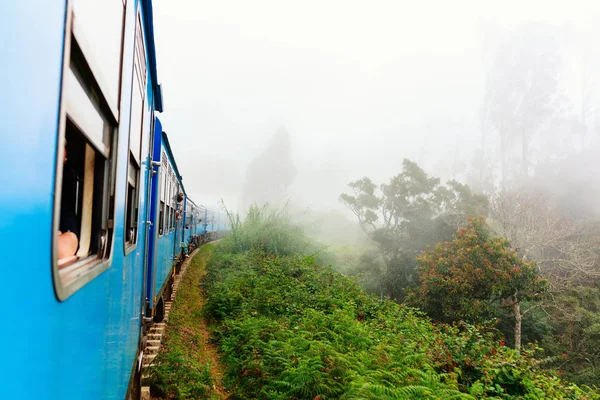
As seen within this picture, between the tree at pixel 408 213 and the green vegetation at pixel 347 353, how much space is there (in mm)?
11372

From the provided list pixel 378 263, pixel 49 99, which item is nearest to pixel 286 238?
pixel 378 263

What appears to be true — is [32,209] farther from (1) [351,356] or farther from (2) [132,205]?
(1) [351,356]

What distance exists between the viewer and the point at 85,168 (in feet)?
5.78

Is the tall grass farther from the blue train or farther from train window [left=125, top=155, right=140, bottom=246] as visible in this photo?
the blue train

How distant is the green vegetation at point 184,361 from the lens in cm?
552

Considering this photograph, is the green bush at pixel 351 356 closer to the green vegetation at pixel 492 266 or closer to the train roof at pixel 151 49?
the green vegetation at pixel 492 266

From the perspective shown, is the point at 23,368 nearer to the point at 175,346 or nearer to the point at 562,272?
the point at 175,346

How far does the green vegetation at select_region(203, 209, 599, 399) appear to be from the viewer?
5.14m

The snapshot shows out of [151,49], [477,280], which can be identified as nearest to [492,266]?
[477,280]

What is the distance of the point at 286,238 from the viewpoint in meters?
18.8

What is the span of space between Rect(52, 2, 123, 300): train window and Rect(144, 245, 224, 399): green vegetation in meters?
4.27

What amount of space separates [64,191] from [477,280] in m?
15.4

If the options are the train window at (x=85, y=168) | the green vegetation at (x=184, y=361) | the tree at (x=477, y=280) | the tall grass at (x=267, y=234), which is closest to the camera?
the train window at (x=85, y=168)

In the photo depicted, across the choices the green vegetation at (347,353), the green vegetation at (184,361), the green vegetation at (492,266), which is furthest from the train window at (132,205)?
the green vegetation at (492,266)
